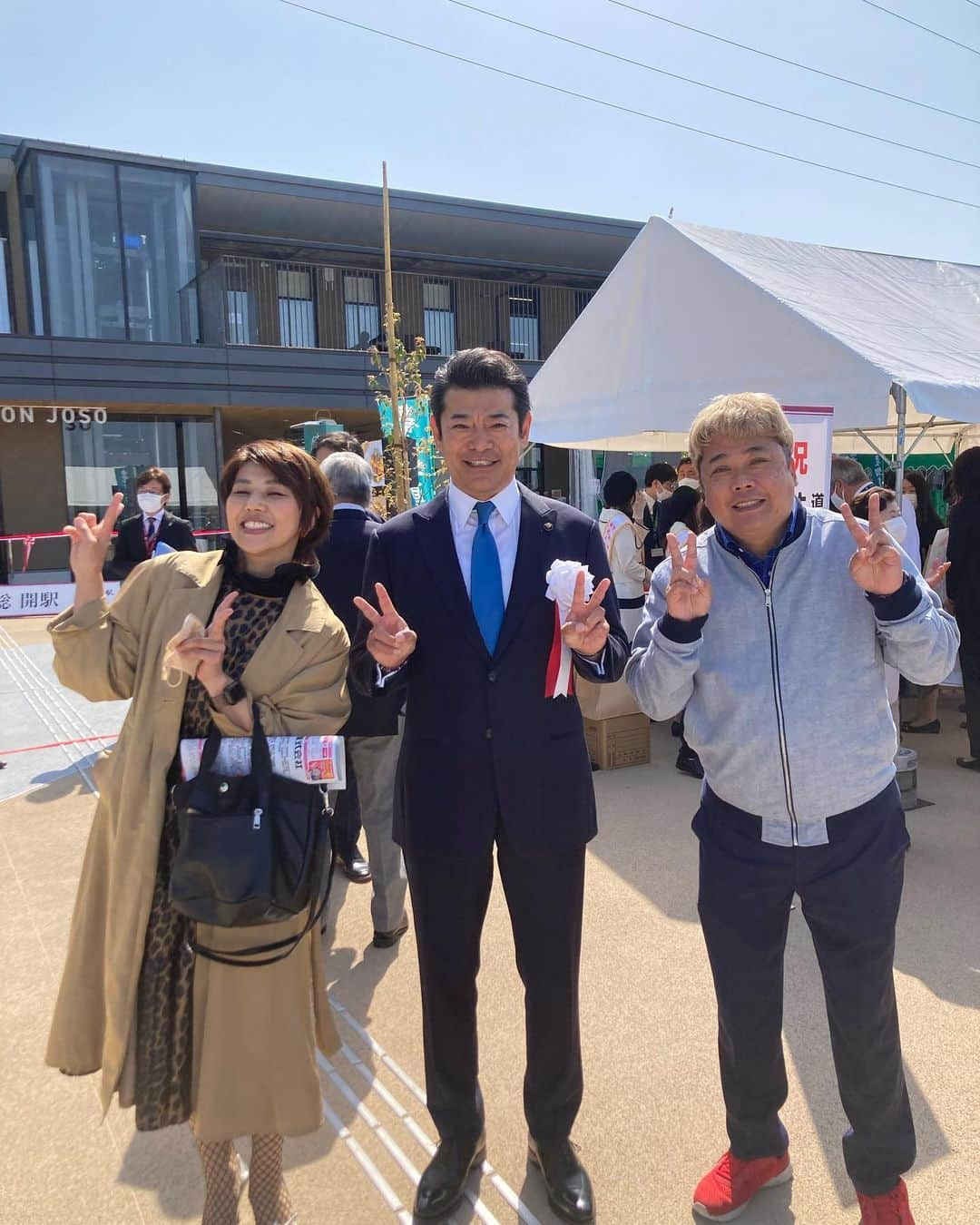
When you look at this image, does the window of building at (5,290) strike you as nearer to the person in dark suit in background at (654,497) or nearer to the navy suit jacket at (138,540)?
the navy suit jacket at (138,540)

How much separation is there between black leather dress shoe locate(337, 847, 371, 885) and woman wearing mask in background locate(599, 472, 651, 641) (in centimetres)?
263

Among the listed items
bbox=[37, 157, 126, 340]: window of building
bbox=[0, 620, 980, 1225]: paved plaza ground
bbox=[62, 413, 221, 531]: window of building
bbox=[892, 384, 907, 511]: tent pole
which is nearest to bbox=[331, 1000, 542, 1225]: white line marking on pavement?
bbox=[0, 620, 980, 1225]: paved plaza ground

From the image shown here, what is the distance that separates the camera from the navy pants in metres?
1.99

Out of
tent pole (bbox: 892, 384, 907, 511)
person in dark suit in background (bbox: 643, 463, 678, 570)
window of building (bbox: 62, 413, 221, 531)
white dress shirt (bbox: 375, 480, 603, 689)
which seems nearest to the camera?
white dress shirt (bbox: 375, 480, 603, 689)

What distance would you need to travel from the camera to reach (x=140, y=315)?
52.3ft

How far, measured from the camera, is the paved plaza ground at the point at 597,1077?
2.26 metres

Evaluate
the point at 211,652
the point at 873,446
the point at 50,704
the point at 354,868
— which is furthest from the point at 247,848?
the point at 873,446

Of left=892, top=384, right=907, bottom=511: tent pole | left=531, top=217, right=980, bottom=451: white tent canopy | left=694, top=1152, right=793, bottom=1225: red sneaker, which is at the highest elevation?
left=531, top=217, right=980, bottom=451: white tent canopy

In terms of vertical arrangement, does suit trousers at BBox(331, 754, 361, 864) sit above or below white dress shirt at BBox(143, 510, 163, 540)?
below

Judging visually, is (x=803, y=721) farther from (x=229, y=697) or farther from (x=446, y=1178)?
(x=446, y=1178)

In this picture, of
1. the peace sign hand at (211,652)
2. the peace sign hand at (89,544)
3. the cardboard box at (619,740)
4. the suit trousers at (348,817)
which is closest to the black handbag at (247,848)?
the peace sign hand at (211,652)

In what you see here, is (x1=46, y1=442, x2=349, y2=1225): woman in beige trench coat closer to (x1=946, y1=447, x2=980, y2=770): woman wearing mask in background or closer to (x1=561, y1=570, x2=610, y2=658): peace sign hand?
(x1=561, y1=570, x2=610, y2=658): peace sign hand

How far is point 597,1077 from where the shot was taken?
2.72 metres

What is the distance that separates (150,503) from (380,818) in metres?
3.41
